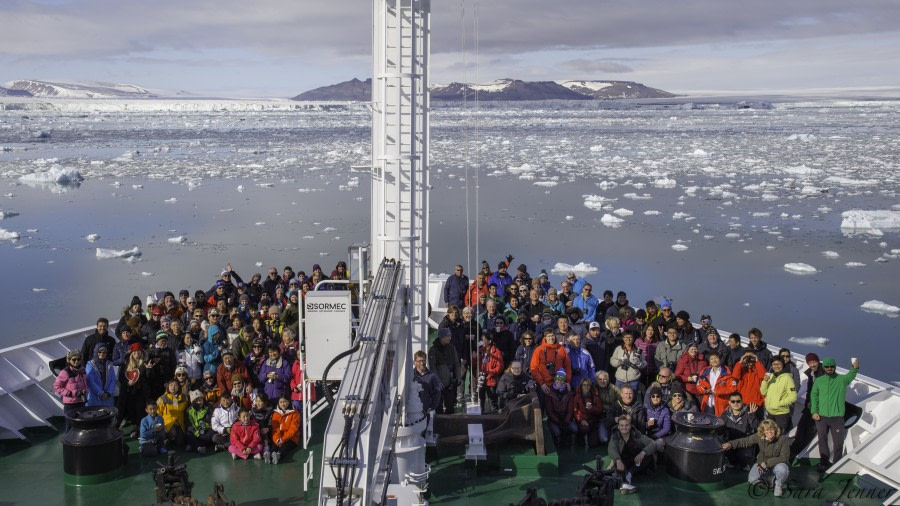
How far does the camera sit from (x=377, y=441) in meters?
5.25

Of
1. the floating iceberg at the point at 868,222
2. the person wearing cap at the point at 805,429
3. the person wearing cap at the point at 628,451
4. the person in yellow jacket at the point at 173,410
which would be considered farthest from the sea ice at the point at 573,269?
the person in yellow jacket at the point at 173,410

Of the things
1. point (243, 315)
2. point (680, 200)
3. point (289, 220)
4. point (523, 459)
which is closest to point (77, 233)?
point (289, 220)

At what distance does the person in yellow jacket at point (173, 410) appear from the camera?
8805mm

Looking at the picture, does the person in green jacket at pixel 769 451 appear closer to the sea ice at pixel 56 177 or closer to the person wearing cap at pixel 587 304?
the person wearing cap at pixel 587 304

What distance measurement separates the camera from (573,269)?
20.6 metres

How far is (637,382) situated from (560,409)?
1.04 m

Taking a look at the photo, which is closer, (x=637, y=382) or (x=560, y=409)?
(x=560, y=409)

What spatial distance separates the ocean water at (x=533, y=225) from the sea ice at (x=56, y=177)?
0.31 metres

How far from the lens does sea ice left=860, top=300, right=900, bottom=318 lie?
17391 mm

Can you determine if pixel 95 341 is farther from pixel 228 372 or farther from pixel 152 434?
pixel 228 372

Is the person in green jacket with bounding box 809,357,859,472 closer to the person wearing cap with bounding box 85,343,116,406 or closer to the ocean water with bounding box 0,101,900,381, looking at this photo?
the ocean water with bounding box 0,101,900,381

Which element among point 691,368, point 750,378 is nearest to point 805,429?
point 750,378

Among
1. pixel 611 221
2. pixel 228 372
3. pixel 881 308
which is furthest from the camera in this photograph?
pixel 611 221

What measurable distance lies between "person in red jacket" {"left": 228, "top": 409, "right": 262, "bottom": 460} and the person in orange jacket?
0.54ft
